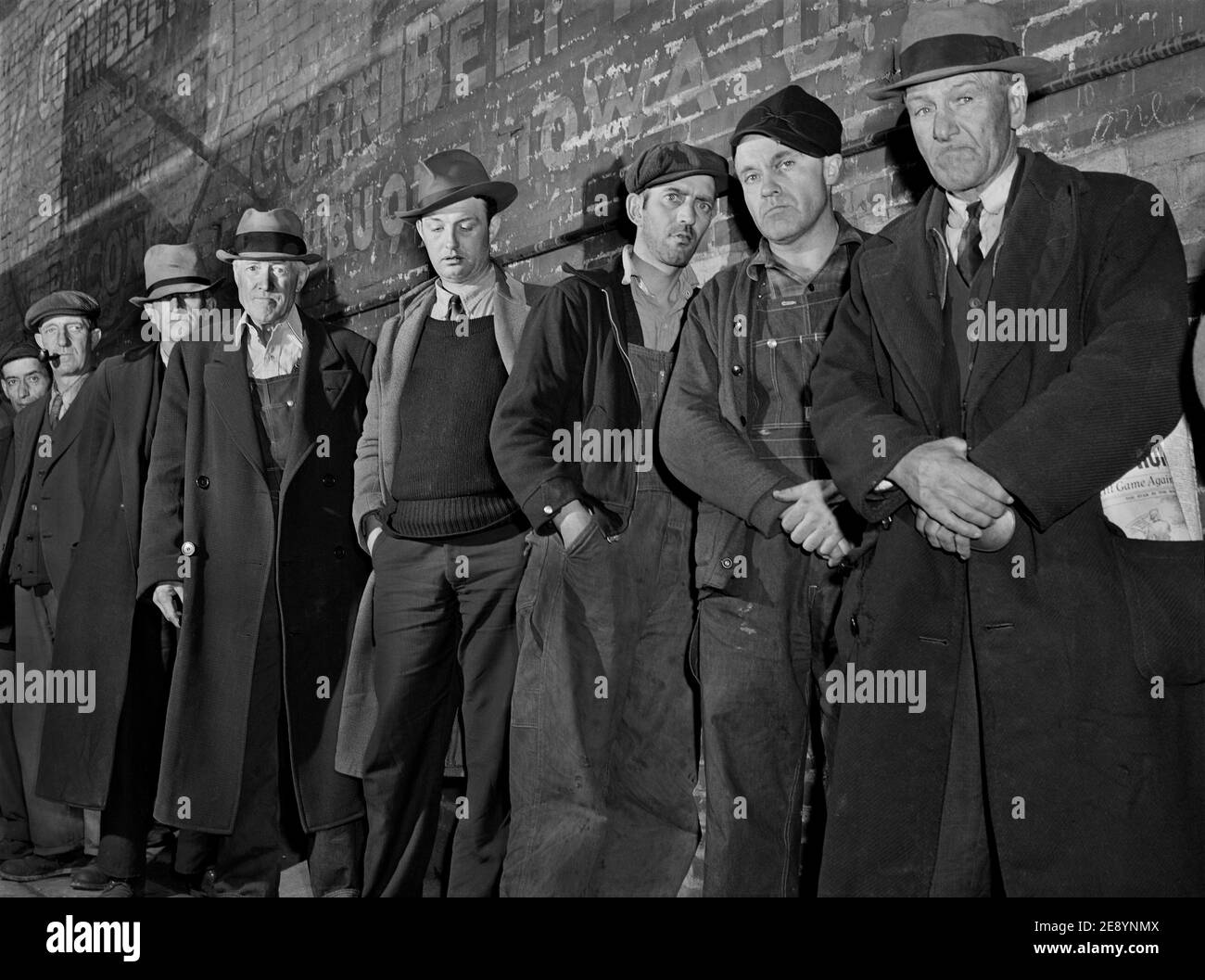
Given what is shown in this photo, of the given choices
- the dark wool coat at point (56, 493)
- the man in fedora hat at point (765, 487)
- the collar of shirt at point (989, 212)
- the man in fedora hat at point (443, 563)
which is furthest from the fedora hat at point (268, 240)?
the collar of shirt at point (989, 212)

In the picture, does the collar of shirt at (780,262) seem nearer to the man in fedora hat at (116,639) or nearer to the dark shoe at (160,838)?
the man in fedora hat at (116,639)

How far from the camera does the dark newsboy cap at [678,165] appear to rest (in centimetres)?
375

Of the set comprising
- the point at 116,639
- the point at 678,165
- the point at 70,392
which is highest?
the point at 678,165

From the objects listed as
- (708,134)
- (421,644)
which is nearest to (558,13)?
(708,134)

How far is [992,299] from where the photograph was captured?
2598 millimetres

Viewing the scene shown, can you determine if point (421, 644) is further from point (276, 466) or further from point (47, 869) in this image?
point (47, 869)

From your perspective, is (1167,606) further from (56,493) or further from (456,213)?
(56,493)

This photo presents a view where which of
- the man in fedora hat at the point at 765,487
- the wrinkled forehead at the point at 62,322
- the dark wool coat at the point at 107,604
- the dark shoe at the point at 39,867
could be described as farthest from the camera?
the wrinkled forehead at the point at 62,322

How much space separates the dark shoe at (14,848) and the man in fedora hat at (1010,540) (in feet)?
14.0

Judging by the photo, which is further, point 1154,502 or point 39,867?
point 39,867

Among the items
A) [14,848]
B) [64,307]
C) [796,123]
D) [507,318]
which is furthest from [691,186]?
[14,848]

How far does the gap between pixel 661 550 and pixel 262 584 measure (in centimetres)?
178

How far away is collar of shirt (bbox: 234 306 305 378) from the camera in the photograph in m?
4.89

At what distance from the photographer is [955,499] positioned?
98.2 inches
